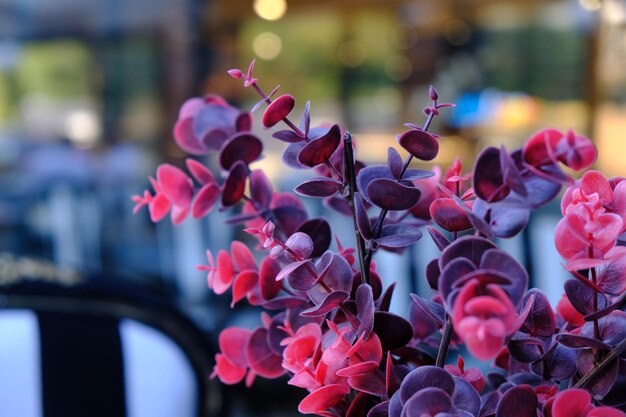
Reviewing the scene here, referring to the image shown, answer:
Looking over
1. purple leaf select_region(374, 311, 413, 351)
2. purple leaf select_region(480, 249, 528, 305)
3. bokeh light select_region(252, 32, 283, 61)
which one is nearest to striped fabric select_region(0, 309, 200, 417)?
purple leaf select_region(374, 311, 413, 351)

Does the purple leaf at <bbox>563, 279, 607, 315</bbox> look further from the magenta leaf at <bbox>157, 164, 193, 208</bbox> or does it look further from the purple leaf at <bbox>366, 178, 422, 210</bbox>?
the magenta leaf at <bbox>157, 164, 193, 208</bbox>

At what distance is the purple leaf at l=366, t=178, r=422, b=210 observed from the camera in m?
0.37

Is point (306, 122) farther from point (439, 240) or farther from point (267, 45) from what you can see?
point (267, 45)

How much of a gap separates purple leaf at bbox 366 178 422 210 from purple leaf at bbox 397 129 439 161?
0.8 inches

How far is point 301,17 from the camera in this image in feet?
16.6

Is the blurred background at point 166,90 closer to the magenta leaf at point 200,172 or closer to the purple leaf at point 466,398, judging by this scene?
the magenta leaf at point 200,172

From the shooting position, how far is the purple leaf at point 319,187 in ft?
1.27

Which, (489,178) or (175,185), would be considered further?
(175,185)

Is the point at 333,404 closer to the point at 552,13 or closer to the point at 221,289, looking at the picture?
the point at 221,289

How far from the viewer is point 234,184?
43 cm

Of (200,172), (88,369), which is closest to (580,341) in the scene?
(200,172)

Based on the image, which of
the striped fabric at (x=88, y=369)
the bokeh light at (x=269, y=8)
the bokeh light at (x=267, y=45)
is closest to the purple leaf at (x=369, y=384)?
the striped fabric at (x=88, y=369)

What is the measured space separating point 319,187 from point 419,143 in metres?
0.06

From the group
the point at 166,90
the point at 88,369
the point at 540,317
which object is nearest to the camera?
the point at 540,317
